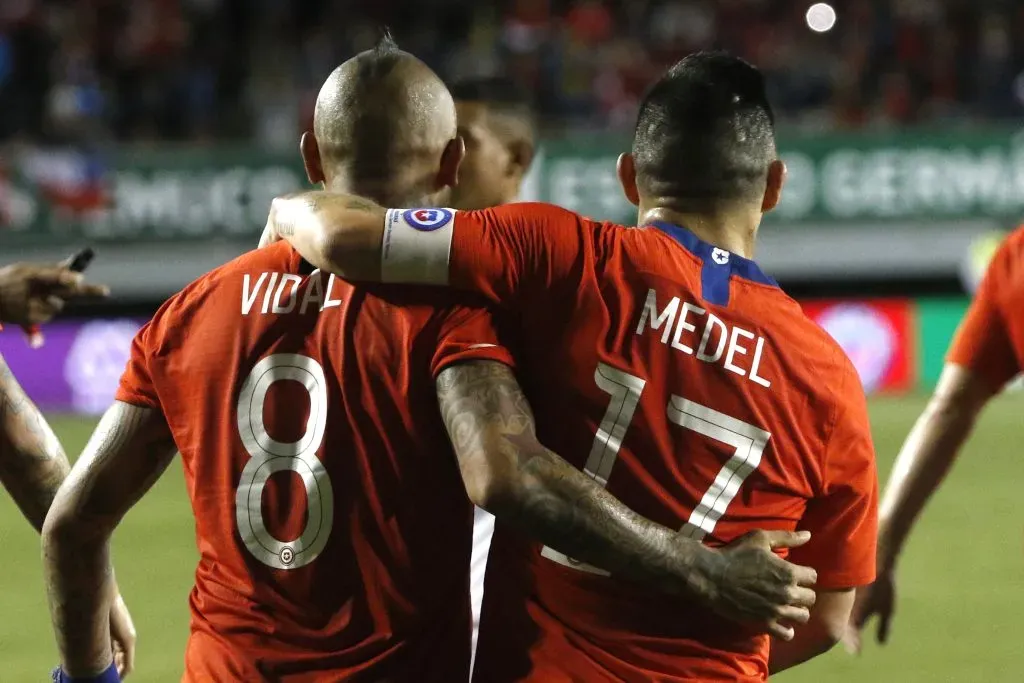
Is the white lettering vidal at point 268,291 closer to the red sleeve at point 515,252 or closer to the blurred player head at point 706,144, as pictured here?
the red sleeve at point 515,252

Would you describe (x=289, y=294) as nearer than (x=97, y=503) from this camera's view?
Yes

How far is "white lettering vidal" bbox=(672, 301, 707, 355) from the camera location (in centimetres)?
238

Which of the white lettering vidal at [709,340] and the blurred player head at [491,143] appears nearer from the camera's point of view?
the white lettering vidal at [709,340]

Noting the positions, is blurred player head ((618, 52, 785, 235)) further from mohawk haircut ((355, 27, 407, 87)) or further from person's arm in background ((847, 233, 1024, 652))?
person's arm in background ((847, 233, 1024, 652))

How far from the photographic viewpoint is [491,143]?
4070 mm

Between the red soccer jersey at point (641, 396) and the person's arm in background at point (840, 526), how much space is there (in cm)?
2

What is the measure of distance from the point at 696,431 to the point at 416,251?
1.82 feet

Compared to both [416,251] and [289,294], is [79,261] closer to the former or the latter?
[289,294]

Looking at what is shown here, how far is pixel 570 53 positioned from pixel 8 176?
6.55m

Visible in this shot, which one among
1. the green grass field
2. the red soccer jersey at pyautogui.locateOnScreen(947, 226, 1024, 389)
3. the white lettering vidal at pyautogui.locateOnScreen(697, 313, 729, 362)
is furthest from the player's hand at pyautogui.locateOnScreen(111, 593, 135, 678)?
the green grass field

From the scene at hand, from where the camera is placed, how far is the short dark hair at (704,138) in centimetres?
258

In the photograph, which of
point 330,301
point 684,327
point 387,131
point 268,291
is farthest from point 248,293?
point 684,327

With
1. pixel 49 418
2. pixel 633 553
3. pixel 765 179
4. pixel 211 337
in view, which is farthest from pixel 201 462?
pixel 49 418

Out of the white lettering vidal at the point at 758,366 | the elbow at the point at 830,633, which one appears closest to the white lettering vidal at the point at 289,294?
the white lettering vidal at the point at 758,366
